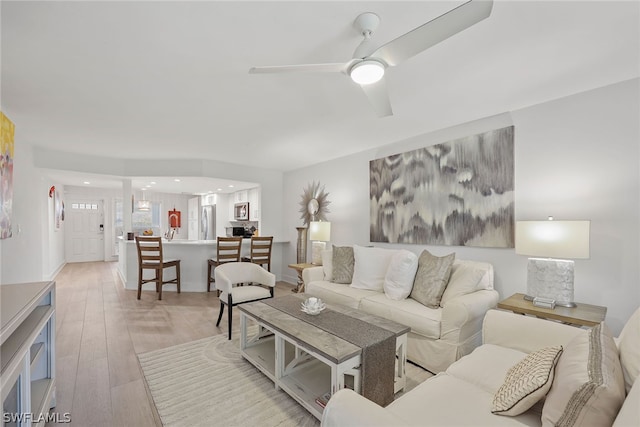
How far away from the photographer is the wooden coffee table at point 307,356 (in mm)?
1686

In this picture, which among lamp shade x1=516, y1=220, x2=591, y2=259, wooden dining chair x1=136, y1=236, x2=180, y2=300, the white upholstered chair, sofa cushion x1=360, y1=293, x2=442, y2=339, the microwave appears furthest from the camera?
the microwave

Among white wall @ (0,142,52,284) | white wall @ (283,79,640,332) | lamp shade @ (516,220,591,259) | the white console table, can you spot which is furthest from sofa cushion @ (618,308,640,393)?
white wall @ (0,142,52,284)

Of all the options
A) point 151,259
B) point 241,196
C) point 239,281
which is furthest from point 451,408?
point 241,196

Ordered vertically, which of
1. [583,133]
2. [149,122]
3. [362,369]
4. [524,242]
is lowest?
[362,369]

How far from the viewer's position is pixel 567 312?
6.93 feet

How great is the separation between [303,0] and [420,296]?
247cm

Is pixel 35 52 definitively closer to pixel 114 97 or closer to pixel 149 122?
pixel 114 97

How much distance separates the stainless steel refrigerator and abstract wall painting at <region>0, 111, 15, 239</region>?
15.8ft

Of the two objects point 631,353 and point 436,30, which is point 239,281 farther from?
point 631,353

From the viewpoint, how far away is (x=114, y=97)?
2.51 metres

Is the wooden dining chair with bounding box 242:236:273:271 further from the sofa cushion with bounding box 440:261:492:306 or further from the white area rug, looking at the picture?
the sofa cushion with bounding box 440:261:492:306

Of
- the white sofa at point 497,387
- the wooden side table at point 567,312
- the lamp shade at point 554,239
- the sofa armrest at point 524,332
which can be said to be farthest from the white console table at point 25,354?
the lamp shade at point 554,239

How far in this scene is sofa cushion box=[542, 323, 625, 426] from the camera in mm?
859

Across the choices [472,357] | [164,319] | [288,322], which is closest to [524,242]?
[472,357]
